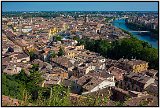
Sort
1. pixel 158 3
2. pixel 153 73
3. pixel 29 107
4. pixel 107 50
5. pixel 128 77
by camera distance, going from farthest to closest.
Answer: pixel 107 50 < pixel 153 73 < pixel 128 77 < pixel 158 3 < pixel 29 107

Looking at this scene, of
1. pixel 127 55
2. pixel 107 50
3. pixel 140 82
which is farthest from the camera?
pixel 107 50

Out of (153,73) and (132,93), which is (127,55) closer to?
(153,73)

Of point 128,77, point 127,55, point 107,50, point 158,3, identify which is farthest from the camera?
point 107,50

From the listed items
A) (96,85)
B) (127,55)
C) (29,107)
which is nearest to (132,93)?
(96,85)

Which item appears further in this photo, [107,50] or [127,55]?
[107,50]

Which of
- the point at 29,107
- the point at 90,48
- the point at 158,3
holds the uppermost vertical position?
the point at 158,3

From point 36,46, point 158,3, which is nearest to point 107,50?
point 36,46

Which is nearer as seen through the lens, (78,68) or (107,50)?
(78,68)

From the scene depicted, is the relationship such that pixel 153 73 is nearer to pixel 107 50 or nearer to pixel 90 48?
pixel 107 50

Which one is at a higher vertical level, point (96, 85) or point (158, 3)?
point (158, 3)

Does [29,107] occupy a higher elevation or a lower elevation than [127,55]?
higher
